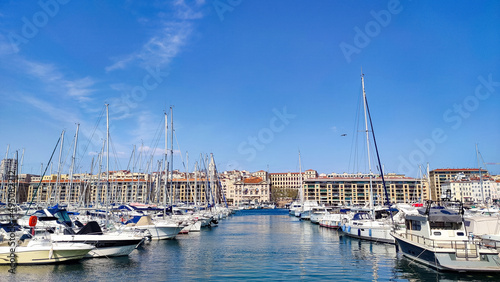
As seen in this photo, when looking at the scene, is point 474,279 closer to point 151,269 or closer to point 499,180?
point 151,269

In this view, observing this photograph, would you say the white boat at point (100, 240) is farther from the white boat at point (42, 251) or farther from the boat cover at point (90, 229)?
the white boat at point (42, 251)

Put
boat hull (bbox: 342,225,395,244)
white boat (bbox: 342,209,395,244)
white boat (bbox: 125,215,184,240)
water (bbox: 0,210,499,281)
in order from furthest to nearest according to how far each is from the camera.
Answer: white boat (bbox: 125,215,184,240), white boat (bbox: 342,209,395,244), boat hull (bbox: 342,225,395,244), water (bbox: 0,210,499,281)

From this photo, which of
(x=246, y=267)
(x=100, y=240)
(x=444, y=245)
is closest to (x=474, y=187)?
(x=444, y=245)

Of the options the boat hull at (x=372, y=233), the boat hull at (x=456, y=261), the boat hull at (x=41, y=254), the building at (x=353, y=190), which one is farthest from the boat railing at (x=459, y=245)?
the building at (x=353, y=190)

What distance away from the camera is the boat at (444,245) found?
2056 centimetres

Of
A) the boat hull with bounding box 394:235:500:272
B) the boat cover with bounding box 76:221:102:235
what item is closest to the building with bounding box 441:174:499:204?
the boat hull with bounding box 394:235:500:272

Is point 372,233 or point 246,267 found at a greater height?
point 372,233

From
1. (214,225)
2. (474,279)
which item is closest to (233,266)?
(474,279)

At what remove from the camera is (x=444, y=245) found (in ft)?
73.7

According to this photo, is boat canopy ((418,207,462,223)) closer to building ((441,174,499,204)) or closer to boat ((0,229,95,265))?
boat ((0,229,95,265))

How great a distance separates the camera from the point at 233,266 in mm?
25266

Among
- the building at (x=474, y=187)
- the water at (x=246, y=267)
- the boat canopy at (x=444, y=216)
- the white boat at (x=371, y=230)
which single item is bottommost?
the water at (x=246, y=267)

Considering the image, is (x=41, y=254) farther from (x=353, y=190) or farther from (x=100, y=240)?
(x=353, y=190)

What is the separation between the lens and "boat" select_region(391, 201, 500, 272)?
2056 cm
